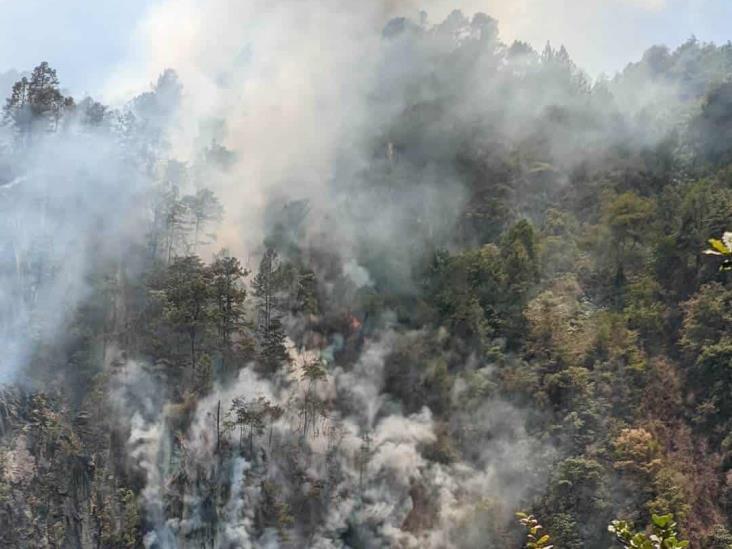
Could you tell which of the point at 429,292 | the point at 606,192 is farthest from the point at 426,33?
the point at 429,292

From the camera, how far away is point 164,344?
57.4 meters

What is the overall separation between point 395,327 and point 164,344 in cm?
1590

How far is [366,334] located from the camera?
61.4m

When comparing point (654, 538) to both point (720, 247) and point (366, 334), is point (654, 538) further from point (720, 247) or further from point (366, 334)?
point (366, 334)

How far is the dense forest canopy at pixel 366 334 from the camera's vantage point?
50.5m

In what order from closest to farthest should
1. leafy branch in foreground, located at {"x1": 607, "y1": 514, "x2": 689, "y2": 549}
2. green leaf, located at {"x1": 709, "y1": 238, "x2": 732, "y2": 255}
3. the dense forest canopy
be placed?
green leaf, located at {"x1": 709, "y1": 238, "x2": 732, "y2": 255}, leafy branch in foreground, located at {"x1": 607, "y1": 514, "x2": 689, "y2": 549}, the dense forest canopy

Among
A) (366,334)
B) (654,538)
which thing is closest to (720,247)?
(654,538)

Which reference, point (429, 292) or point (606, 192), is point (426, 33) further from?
point (429, 292)

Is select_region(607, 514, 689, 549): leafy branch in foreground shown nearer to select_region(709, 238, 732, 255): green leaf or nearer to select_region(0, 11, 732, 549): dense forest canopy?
select_region(709, 238, 732, 255): green leaf

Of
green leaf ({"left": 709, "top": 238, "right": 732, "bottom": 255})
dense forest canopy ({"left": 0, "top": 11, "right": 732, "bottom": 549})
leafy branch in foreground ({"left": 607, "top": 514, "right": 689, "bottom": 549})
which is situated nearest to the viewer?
green leaf ({"left": 709, "top": 238, "right": 732, "bottom": 255})

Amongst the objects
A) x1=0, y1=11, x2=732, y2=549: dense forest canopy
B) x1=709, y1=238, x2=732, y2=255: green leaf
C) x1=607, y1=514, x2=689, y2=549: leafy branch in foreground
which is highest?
x1=0, y1=11, x2=732, y2=549: dense forest canopy

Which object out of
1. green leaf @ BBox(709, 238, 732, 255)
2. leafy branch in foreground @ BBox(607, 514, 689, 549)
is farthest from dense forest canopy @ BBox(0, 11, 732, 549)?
green leaf @ BBox(709, 238, 732, 255)

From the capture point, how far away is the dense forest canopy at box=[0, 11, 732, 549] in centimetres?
5047

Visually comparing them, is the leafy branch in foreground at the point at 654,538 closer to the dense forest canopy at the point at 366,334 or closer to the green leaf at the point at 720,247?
the green leaf at the point at 720,247
